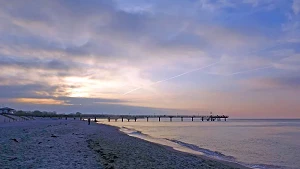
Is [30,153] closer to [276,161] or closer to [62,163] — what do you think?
[62,163]

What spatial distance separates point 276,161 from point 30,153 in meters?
18.1

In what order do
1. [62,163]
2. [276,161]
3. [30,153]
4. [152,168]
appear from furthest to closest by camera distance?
[276,161] → [30,153] → [152,168] → [62,163]

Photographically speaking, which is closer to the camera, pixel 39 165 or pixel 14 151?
pixel 39 165

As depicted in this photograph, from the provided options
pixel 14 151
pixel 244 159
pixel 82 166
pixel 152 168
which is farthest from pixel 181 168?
pixel 244 159

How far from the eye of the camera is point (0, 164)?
11555 millimetres

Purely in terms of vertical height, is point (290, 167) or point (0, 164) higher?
point (0, 164)

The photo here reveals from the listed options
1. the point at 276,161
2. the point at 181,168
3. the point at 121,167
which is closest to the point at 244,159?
the point at 276,161

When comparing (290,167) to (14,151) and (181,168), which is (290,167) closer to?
(181,168)

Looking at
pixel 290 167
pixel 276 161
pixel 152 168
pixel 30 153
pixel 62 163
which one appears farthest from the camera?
pixel 276 161

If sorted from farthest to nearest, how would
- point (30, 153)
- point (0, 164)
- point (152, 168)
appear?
point (30, 153) → point (152, 168) → point (0, 164)

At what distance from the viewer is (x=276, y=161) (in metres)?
22.4

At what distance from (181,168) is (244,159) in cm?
1058

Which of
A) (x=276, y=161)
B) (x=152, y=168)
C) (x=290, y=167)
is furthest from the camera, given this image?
(x=276, y=161)

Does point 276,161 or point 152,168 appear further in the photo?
point 276,161
